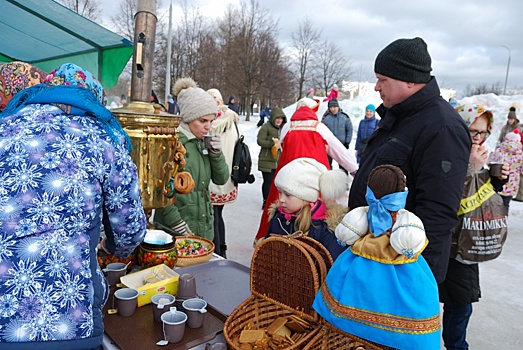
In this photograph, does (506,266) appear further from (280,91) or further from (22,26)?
(280,91)

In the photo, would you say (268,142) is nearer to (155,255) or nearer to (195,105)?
(195,105)

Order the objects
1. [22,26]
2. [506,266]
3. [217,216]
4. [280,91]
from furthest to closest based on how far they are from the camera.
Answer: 1. [280,91]
2. [22,26]
3. [506,266]
4. [217,216]

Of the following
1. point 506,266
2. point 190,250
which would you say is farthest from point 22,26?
point 506,266

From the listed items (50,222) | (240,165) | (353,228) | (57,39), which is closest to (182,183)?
(50,222)

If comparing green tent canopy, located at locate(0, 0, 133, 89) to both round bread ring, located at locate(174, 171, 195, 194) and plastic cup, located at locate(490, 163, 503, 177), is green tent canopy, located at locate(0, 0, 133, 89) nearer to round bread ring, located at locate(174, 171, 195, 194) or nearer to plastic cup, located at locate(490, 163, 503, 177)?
round bread ring, located at locate(174, 171, 195, 194)

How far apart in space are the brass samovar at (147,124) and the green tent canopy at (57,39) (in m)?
3.04

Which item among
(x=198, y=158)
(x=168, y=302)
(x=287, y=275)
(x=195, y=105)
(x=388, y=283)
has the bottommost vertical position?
(x=168, y=302)

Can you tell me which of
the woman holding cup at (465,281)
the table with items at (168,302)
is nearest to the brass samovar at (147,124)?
the table with items at (168,302)

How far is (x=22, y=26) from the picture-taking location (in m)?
4.93

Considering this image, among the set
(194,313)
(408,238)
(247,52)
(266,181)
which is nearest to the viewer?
(408,238)

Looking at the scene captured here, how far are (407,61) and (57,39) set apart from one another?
204 inches

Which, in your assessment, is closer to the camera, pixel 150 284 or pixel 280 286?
pixel 280 286

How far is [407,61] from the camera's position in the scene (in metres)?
1.74

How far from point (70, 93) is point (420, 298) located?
1190 mm
